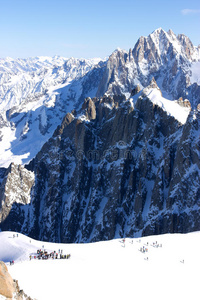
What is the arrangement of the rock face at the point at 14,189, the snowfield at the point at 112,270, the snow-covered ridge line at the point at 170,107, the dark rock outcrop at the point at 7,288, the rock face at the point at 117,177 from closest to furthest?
the dark rock outcrop at the point at 7,288 < the snowfield at the point at 112,270 < the rock face at the point at 117,177 < the snow-covered ridge line at the point at 170,107 < the rock face at the point at 14,189

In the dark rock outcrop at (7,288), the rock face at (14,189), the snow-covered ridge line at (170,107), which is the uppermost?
the snow-covered ridge line at (170,107)

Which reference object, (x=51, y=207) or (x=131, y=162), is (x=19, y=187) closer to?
(x=51, y=207)

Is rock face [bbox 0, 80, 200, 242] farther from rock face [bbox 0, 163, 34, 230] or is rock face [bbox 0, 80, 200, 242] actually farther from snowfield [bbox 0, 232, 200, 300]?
snowfield [bbox 0, 232, 200, 300]

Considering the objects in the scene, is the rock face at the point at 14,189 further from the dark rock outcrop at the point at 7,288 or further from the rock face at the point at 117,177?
the dark rock outcrop at the point at 7,288

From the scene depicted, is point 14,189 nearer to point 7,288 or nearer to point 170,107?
point 170,107

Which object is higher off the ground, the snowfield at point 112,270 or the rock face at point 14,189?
the rock face at point 14,189

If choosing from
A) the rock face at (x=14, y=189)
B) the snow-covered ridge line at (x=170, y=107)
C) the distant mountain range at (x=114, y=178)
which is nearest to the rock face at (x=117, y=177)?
the distant mountain range at (x=114, y=178)

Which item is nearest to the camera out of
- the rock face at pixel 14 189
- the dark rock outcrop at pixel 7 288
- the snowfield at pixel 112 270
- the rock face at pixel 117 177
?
the dark rock outcrop at pixel 7 288
